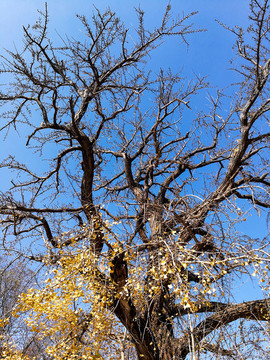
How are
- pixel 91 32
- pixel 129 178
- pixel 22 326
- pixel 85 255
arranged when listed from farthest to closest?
pixel 22 326, pixel 129 178, pixel 91 32, pixel 85 255

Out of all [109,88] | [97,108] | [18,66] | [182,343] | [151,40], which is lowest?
[182,343]

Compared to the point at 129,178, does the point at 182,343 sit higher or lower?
lower

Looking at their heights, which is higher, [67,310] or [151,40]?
[151,40]

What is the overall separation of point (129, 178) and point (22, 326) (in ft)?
30.4

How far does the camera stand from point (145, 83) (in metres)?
6.00

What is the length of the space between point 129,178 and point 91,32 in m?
2.98

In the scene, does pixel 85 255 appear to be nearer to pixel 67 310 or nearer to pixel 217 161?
pixel 67 310

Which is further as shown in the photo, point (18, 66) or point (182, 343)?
point (18, 66)

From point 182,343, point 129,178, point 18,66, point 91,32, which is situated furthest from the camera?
point 129,178

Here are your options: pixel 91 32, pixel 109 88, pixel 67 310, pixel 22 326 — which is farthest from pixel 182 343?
pixel 22 326

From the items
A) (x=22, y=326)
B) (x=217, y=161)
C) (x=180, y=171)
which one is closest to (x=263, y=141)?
(x=217, y=161)

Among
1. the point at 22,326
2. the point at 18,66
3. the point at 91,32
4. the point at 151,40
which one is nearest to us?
the point at 18,66

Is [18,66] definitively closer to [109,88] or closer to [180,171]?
[109,88]

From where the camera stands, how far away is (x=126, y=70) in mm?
5961
